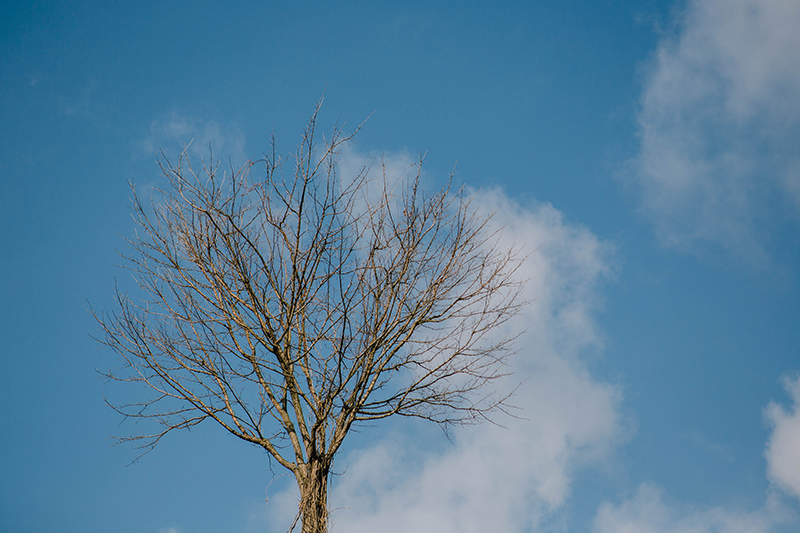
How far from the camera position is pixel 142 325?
4707 mm

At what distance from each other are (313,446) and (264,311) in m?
1.24

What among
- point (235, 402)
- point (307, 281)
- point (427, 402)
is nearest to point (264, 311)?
point (307, 281)

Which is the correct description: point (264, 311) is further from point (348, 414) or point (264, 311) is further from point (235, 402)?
point (348, 414)

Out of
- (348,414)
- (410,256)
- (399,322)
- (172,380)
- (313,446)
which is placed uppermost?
(410,256)

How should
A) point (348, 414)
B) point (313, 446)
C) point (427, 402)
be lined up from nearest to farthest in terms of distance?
point (313, 446), point (348, 414), point (427, 402)

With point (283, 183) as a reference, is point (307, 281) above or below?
below

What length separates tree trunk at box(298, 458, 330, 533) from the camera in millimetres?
3963

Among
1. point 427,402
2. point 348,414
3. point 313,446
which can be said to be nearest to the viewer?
point 313,446

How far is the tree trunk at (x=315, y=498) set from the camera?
13.0 feet

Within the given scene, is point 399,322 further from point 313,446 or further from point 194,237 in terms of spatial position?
point 194,237

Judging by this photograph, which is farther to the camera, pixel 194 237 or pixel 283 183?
pixel 194 237

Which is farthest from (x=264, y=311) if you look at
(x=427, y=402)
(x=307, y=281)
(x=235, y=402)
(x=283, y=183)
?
(x=427, y=402)

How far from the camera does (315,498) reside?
13.1ft

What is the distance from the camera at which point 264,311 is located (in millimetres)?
4566
